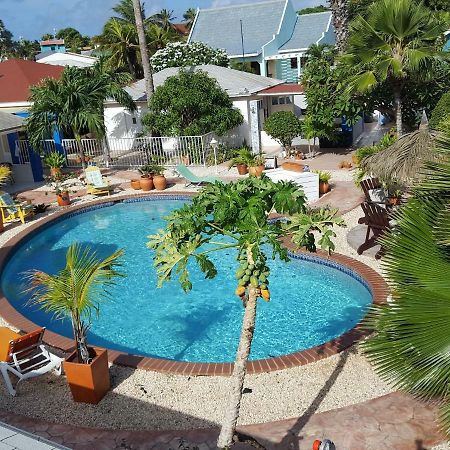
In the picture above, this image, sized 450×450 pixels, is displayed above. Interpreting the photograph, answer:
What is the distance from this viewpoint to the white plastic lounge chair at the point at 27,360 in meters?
7.47

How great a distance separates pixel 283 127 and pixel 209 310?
43.1ft

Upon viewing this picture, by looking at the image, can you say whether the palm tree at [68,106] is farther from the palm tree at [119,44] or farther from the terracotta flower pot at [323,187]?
the palm tree at [119,44]

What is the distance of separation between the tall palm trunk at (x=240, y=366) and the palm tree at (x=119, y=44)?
109ft

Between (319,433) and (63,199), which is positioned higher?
A: (63,199)

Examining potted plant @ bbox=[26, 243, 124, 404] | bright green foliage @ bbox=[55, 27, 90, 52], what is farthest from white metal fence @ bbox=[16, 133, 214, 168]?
bright green foliage @ bbox=[55, 27, 90, 52]

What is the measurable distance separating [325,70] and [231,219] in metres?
18.0

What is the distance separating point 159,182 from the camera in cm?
1922

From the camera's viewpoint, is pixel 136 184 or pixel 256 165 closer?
pixel 256 165

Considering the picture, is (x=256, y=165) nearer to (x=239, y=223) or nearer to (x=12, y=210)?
(x=12, y=210)

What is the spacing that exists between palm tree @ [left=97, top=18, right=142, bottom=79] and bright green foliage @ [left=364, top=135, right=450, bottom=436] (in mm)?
33496

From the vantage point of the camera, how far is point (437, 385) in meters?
3.82

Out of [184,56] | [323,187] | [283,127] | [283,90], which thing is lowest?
[323,187]

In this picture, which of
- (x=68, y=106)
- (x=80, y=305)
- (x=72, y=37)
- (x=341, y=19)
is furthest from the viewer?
(x=72, y=37)

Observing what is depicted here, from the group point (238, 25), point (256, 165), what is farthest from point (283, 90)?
point (238, 25)
